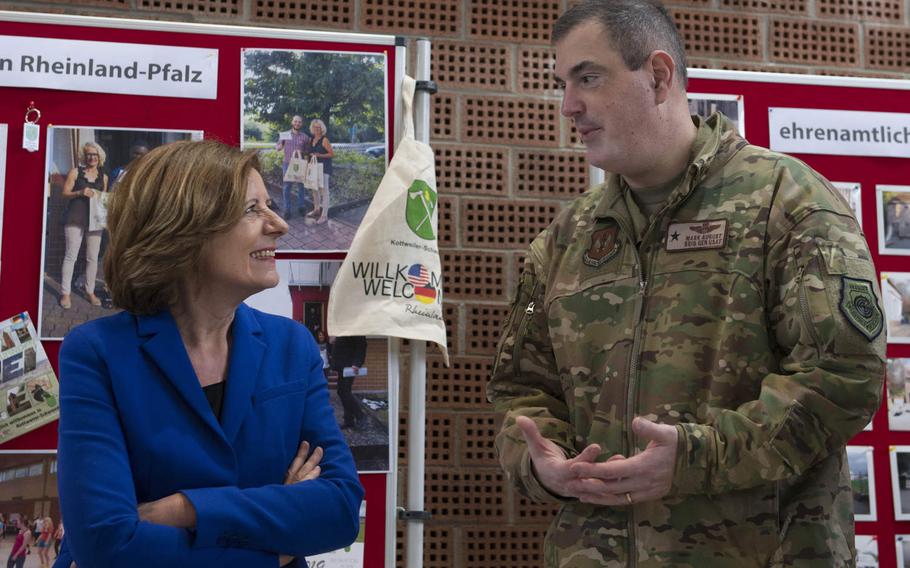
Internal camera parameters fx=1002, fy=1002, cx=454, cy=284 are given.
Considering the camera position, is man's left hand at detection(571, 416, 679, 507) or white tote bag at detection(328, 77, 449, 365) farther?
white tote bag at detection(328, 77, 449, 365)

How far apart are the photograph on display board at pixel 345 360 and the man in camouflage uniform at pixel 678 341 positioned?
65 centimetres

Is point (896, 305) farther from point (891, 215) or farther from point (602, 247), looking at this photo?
point (602, 247)

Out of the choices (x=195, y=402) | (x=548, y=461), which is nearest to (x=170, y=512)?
(x=195, y=402)

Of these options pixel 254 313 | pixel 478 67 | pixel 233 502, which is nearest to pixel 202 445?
pixel 233 502

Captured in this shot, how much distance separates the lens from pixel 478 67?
13.6 feet

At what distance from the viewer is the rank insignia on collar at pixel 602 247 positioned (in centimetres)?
230

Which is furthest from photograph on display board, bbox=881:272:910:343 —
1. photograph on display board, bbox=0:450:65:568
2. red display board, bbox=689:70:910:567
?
photograph on display board, bbox=0:450:65:568

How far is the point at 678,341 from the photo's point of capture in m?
2.13

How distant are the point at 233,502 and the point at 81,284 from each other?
122 cm

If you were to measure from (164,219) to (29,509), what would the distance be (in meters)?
1.21

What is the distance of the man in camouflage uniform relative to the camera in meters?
1.95

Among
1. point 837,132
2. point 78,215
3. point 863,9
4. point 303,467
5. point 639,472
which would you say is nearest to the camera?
point 639,472

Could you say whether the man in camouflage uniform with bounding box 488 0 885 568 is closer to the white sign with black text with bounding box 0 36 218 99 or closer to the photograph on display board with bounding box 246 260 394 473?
Answer: the photograph on display board with bounding box 246 260 394 473

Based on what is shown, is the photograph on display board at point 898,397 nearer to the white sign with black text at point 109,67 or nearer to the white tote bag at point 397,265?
the white tote bag at point 397,265
